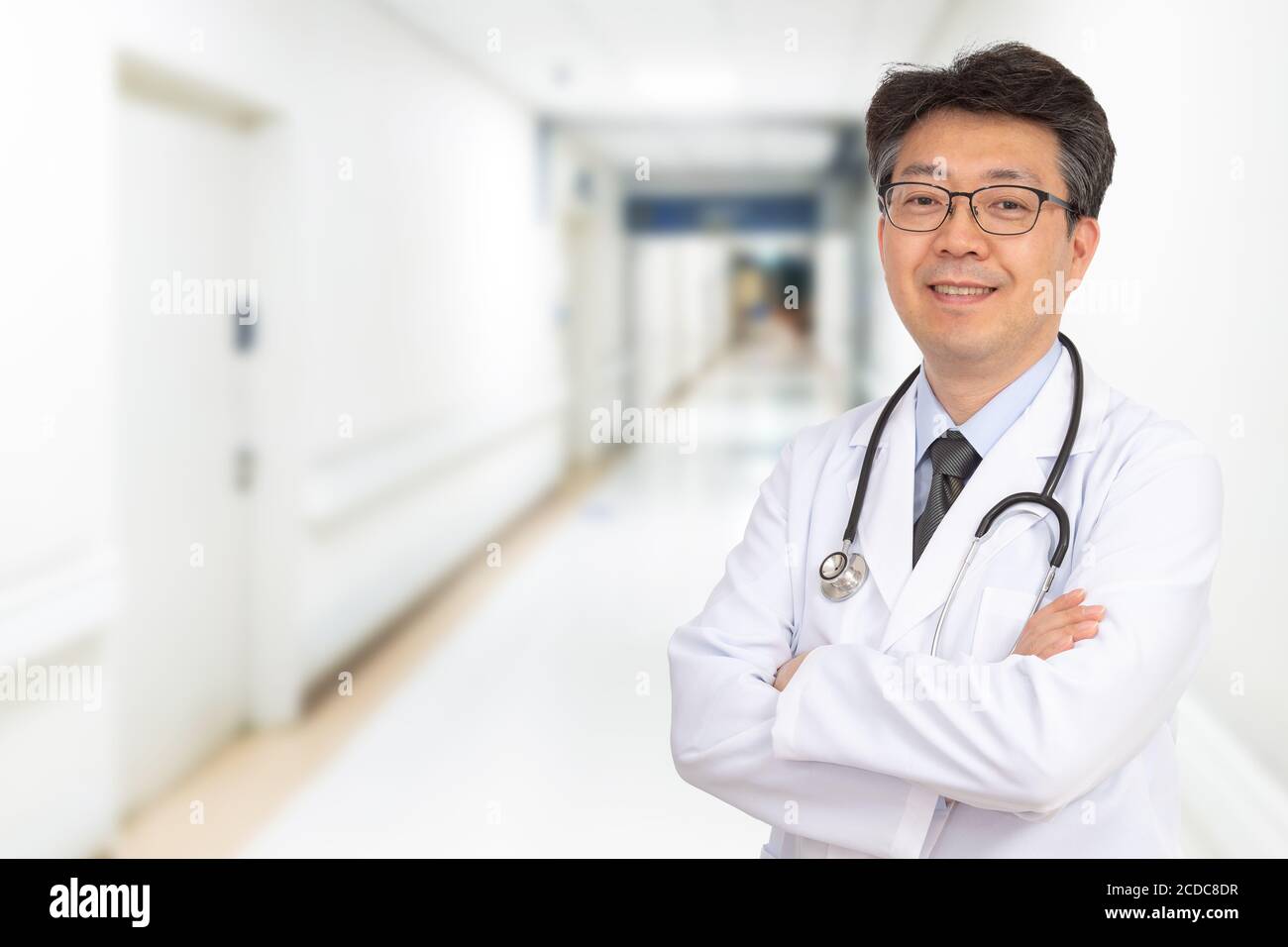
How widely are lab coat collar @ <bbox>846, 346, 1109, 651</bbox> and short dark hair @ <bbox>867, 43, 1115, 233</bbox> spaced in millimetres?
199

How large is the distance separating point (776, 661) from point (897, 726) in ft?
0.73

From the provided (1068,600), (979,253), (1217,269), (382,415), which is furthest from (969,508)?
(382,415)

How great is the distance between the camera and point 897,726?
1110mm

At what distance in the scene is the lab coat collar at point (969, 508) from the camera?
3.89 ft

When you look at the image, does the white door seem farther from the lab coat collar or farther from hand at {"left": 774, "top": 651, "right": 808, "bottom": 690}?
the lab coat collar

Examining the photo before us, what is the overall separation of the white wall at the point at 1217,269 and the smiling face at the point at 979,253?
0.78 metres

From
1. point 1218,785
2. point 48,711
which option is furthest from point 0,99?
point 1218,785

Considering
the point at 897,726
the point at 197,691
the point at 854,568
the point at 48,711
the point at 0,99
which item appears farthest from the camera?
the point at 197,691

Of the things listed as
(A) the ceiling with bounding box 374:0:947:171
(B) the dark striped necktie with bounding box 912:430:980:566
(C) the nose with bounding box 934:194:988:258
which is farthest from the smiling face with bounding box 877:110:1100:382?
(A) the ceiling with bounding box 374:0:947:171

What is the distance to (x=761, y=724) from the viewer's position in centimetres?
122

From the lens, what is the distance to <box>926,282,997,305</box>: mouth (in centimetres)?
116

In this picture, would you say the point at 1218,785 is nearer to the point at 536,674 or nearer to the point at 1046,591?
the point at 1046,591

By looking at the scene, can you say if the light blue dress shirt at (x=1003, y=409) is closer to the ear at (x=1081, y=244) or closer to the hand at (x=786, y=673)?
the ear at (x=1081, y=244)

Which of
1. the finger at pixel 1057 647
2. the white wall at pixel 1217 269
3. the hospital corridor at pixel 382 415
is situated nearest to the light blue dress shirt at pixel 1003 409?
the hospital corridor at pixel 382 415
